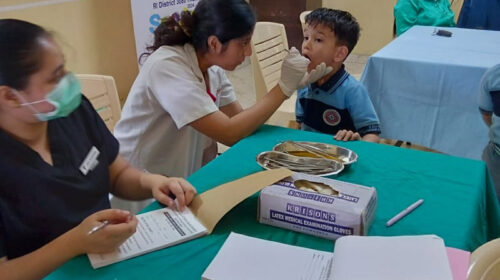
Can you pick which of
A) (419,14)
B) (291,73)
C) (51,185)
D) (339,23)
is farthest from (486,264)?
(419,14)

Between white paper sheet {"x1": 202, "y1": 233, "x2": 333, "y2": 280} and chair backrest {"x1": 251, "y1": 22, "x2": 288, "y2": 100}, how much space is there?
1745 mm

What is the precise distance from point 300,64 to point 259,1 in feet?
11.6

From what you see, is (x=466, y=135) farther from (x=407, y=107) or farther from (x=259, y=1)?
(x=259, y=1)

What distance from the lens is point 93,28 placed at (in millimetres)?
2900

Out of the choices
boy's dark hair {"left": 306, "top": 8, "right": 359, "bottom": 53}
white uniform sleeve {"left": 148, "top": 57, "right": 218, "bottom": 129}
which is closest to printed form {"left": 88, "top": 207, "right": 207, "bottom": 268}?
white uniform sleeve {"left": 148, "top": 57, "right": 218, "bottom": 129}

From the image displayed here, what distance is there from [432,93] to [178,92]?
1.40m

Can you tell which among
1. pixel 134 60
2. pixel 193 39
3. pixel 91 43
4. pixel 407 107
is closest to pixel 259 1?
pixel 134 60

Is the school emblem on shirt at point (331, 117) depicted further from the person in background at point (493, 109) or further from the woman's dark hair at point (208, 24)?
the person in background at point (493, 109)

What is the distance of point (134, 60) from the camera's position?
10.8ft

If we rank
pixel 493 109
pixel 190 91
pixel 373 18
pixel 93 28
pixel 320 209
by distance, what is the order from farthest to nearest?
pixel 373 18, pixel 93 28, pixel 493 109, pixel 190 91, pixel 320 209

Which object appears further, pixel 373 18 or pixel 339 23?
pixel 373 18

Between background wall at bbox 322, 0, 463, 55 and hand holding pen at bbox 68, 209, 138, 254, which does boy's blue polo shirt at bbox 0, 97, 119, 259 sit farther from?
background wall at bbox 322, 0, 463, 55

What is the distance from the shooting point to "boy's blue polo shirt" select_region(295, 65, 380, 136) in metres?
1.68

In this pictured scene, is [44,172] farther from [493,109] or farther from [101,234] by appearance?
[493,109]
